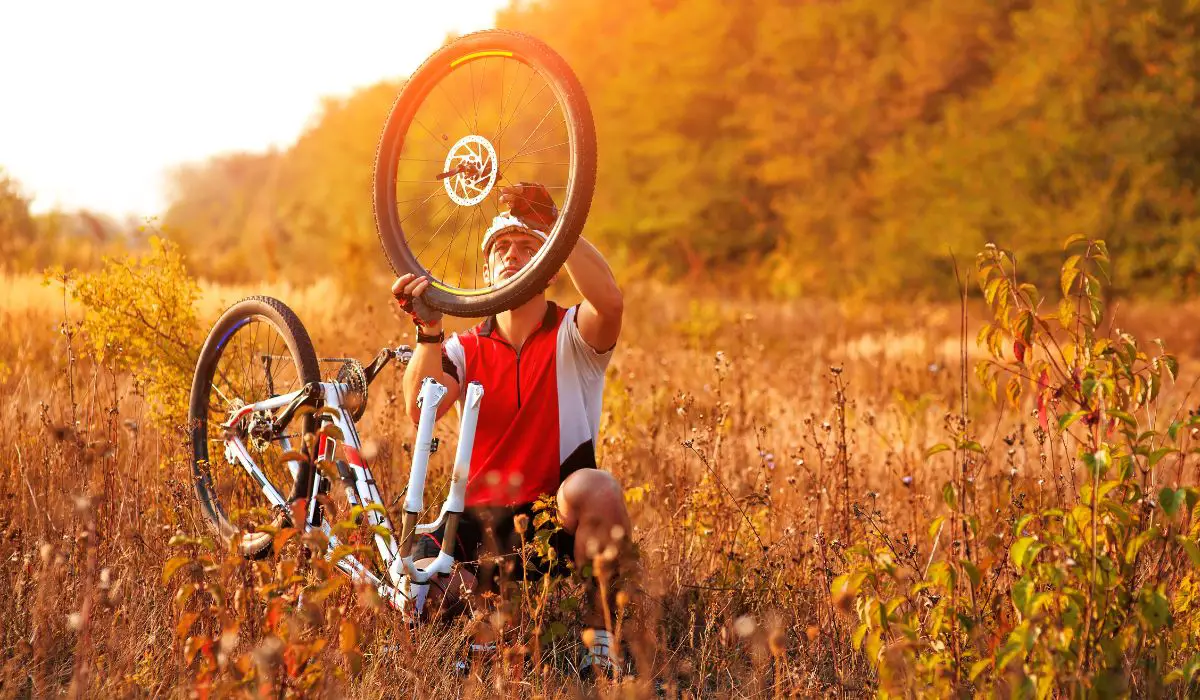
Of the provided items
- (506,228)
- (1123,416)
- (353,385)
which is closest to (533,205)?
(506,228)

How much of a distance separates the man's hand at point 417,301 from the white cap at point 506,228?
27 cm

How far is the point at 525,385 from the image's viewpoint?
151 inches

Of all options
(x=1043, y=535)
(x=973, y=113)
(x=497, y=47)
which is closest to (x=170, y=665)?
(x=497, y=47)

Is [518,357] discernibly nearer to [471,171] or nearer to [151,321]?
[471,171]

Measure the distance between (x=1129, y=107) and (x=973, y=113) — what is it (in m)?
4.28

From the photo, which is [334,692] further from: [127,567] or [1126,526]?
[1126,526]

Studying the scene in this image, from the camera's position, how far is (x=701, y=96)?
3803 cm

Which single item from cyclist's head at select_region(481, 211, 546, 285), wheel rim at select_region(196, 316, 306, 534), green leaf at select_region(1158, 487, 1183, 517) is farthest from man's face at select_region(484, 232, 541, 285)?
green leaf at select_region(1158, 487, 1183, 517)

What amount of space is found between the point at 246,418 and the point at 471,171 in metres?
1.35

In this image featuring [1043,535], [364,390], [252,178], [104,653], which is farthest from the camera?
[252,178]

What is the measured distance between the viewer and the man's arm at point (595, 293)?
3492 millimetres

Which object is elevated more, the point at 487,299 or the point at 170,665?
the point at 487,299

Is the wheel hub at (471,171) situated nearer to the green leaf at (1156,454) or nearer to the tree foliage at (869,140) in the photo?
the green leaf at (1156,454)

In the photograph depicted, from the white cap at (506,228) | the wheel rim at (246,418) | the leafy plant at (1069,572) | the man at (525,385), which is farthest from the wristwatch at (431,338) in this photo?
the leafy plant at (1069,572)
